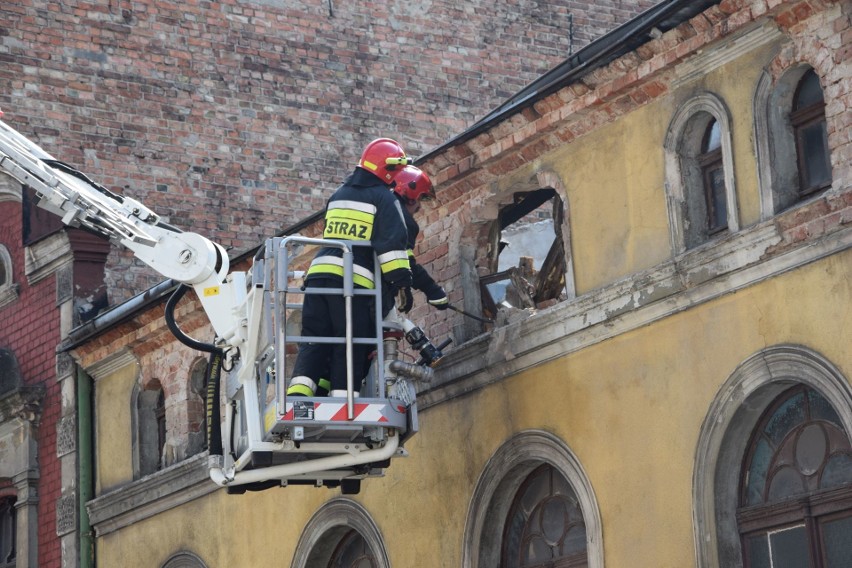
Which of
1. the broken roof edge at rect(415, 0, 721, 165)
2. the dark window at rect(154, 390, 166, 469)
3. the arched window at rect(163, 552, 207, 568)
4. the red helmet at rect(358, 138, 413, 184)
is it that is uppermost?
the broken roof edge at rect(415, 0, 721, 165)

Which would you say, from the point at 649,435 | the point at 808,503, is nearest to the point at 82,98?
the point at 649,435

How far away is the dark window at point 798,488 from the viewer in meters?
11.1

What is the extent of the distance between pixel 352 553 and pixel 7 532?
7008mm

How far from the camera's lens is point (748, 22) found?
11.7 metres

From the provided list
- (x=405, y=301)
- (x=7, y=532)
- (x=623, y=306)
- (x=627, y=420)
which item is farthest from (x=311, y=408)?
(x=7, y=532)

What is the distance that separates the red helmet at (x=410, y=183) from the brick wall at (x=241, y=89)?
817 cm

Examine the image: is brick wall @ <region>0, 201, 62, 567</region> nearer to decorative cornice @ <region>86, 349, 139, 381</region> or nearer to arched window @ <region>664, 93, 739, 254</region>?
decorative cornice @ <region>86, 349, 139, 381</region>

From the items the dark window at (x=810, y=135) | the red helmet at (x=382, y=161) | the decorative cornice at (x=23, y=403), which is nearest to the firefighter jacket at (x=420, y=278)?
the red helmet at (x=382, y=161)

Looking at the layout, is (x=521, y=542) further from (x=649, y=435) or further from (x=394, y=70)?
(x=394, y=70)

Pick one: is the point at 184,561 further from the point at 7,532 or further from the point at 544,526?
the point at 544,526

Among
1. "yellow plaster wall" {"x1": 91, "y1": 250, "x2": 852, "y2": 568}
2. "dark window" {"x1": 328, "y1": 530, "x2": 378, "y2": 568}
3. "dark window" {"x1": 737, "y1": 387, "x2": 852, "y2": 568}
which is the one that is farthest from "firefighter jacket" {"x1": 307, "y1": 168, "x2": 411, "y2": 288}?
"dark window" {"x1": 328, "y1": 530, "x2": 378, "y2": 568}

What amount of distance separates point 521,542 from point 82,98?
10.6m

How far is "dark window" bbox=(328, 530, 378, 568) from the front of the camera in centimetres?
1560

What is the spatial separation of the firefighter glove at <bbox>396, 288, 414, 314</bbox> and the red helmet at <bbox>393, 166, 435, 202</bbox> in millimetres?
867
